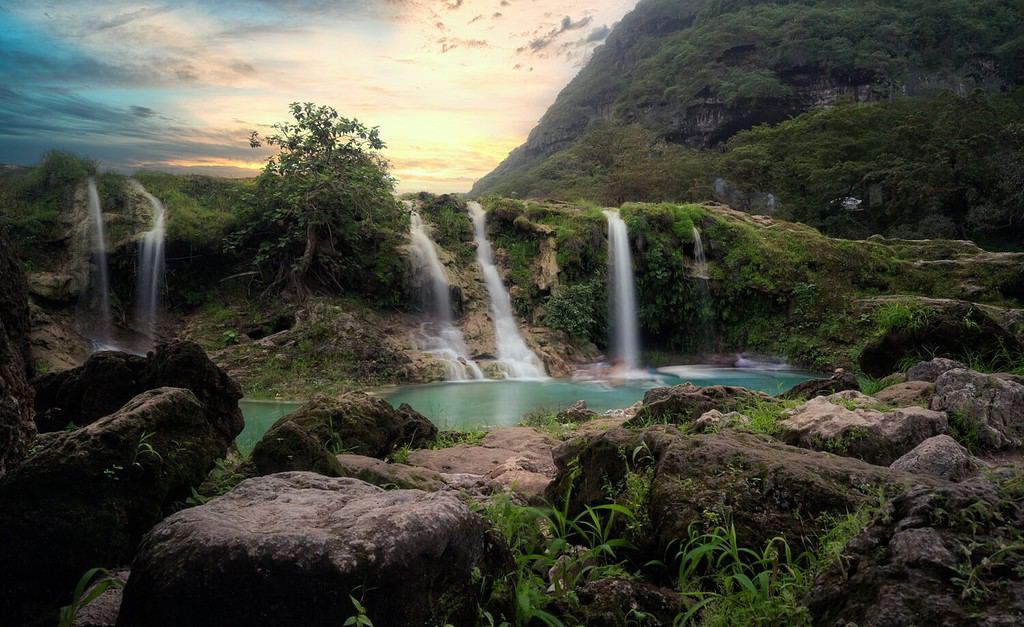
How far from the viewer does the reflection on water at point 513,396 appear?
32.9 ft

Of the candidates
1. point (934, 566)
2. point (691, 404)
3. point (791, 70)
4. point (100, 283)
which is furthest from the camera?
point (791, 70)

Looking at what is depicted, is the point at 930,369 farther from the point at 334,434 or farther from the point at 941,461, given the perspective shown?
the point at 334,434

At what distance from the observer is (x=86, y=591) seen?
7.89 feet

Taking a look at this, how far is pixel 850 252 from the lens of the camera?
17.7 m

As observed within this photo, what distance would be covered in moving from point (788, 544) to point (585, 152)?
48669 mm

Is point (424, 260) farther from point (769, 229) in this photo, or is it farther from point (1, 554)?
point (1, 554)

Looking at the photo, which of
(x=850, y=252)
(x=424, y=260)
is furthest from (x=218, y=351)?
(x=850, y=252)

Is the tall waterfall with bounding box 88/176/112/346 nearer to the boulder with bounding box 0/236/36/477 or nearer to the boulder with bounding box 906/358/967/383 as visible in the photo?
the boulder with bounding box 0/236/36/477

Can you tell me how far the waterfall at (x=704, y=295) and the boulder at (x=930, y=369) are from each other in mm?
11603

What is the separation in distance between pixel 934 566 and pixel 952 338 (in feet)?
23.2

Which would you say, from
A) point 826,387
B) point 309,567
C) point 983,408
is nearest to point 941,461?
point 983,408

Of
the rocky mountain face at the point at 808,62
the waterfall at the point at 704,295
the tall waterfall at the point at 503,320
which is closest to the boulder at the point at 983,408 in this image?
the tall waterfall at the point at 503,320

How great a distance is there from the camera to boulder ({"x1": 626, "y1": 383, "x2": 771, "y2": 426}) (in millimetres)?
5965

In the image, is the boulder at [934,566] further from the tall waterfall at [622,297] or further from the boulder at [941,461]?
the tall waterfall at [622,297]
